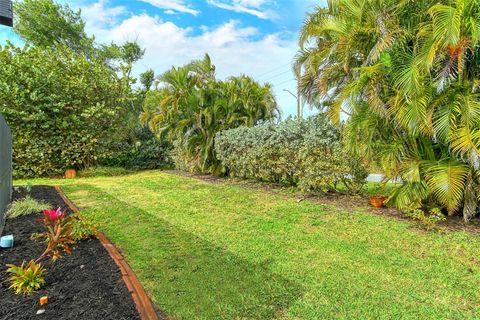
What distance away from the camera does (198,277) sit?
10.2 ft

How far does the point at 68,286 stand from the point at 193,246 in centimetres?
159

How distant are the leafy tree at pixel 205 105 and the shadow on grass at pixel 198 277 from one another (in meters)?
5.71

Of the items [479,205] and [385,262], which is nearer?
[385,262]

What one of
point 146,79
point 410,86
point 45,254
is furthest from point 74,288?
point 146,79

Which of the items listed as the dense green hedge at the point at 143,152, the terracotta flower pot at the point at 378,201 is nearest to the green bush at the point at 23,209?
the terracotta flower pot at the point at 378,201

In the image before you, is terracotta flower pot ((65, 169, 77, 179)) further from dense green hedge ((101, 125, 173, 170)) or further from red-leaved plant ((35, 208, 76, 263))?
red-leaved plant ((35, 208, 76, 263))

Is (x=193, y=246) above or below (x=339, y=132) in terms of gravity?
below

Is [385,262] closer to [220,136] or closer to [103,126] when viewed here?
[220,136]

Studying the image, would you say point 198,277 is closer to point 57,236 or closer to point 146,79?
point 57,236

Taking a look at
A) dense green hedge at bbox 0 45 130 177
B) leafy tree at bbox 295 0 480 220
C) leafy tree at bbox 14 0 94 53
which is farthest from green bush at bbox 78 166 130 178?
leafy tree at bbox 14 0 94 53

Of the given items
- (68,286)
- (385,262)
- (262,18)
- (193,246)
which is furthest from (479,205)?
(262,18)

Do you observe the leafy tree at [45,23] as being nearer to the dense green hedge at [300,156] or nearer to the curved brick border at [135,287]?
the dense green hedge at [300,156]

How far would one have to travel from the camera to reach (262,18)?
9.39m

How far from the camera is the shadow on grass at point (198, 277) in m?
2.52
